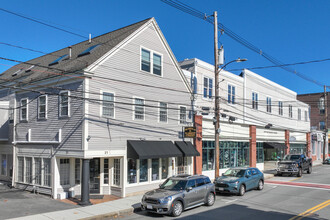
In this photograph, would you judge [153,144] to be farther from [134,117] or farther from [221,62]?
[221,62]

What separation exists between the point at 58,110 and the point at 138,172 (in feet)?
19.2

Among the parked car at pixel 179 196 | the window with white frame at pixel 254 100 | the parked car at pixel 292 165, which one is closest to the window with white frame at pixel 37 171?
the parked car at pixel 179 196

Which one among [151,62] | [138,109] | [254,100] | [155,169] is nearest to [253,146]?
[254,100]

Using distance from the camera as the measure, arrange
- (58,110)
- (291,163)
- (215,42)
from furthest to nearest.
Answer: (291,163) → (215,42) → (58,110)

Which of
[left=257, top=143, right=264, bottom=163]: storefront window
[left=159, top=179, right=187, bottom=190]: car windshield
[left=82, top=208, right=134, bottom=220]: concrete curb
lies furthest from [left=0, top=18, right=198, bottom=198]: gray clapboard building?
[left=257, top=143, right=264, bottom=163]: storefront window

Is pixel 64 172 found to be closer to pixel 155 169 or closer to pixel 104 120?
pixel 104 120

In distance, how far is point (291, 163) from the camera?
2736 cm

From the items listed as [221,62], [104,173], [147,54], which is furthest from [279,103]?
[104,173]

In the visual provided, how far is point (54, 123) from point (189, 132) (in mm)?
8917

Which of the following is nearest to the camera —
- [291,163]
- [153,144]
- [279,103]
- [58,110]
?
[58,110]

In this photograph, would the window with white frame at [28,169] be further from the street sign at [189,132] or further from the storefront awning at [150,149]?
the street sign at [189,132]

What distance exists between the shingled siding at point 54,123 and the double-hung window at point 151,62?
4663 millimetres

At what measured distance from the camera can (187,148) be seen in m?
21.1

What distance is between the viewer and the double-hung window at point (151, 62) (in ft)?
62.2
